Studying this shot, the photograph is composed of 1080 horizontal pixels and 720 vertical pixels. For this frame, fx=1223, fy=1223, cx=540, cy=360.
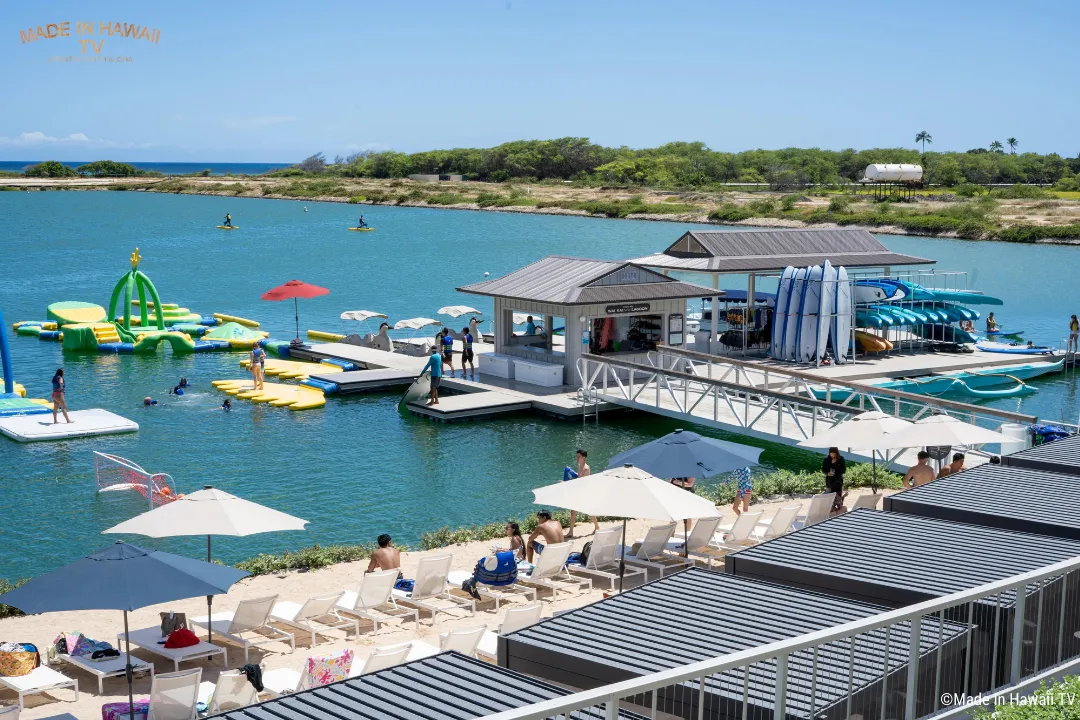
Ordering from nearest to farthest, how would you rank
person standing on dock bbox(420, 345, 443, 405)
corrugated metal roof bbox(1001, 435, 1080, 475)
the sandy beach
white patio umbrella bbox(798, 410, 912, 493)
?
the sandy beach, corrugated metal roof bbox(1001, 435, 1080, 475), white patio umbrella bbox(798, 410, 912, 493), person standing on dock bbox(420, 345, 443, 405)

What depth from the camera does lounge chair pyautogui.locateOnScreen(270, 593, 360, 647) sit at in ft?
43.6

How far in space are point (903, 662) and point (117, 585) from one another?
681 cm

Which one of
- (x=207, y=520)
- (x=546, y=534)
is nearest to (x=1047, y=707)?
(x=207, y=520)

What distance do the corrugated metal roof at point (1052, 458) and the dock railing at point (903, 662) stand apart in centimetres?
536

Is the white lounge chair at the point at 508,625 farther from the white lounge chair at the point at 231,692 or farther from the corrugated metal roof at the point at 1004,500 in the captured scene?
the corrugated metal roof at the point at 1004,500

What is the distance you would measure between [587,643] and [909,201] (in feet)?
366

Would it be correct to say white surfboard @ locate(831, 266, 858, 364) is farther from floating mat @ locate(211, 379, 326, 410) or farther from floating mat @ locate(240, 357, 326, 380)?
floating mat @ locate(240, 357, 326, 380)

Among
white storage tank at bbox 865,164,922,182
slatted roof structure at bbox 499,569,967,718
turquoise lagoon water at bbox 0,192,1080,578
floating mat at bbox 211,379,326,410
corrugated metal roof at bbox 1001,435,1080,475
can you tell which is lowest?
turquoise lagoon water at bbox 0,192,1080,578

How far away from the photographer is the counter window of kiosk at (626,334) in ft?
102

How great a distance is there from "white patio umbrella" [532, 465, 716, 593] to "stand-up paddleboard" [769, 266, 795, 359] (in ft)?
62.9

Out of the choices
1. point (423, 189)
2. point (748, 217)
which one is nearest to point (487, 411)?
point (748, 217)

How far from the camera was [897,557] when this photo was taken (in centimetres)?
1034

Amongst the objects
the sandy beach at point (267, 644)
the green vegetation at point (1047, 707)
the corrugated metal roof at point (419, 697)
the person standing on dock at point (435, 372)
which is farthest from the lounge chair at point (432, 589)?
the person standing on dock at point (435, 372)

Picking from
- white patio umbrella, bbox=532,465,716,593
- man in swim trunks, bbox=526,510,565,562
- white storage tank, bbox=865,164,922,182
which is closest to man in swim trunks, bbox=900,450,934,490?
white patio umbrella, bbox=532,465,716,593
